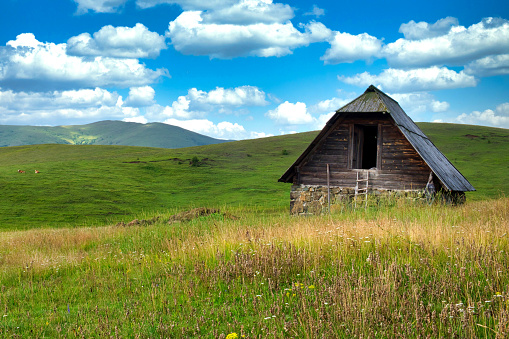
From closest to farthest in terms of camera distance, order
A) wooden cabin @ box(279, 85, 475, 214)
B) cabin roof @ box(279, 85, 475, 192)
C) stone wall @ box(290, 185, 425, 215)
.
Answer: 1. cabin roof @ box(279, 85, 475, 192)
2. wooden cabin @ box(279, 85, 475, 214)
3. stone wall @ box(290, 185, 425, 215)

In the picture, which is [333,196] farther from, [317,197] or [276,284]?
[276,284]

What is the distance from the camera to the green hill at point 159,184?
33.9 metres

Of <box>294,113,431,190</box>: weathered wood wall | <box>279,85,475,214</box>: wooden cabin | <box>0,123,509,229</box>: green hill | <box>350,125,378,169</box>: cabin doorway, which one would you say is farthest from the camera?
<box>0,123,509,229</box>: green hill

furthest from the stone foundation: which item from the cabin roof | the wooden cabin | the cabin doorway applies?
the cabin doorway

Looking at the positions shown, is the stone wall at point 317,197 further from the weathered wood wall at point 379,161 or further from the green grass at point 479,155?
the green grass at point 479,155

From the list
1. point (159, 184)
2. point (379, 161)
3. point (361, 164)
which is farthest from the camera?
point (159, 184)

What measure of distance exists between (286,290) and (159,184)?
4532 cm

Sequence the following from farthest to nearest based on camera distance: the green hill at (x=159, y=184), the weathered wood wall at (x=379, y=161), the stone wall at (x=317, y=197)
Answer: the green hill at (x=159, y=184), the stone wall at (x=317, y=197), the weathered wood wall at (x=379, y=161)

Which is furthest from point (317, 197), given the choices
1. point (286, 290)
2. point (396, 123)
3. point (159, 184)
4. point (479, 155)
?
point (479, 155)

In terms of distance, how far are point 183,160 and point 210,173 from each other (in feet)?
34.5

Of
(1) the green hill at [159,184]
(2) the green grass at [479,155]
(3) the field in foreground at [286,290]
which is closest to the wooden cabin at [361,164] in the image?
(1) the green hill at [159,184]

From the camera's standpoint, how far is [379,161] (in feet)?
70.4

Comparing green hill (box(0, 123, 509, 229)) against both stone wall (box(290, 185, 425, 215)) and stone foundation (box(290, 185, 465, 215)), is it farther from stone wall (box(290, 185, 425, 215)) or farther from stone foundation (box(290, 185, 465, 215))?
stone wall (box(290, 185, 425, 215))

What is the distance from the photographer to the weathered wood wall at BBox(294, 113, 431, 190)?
20.6 m
